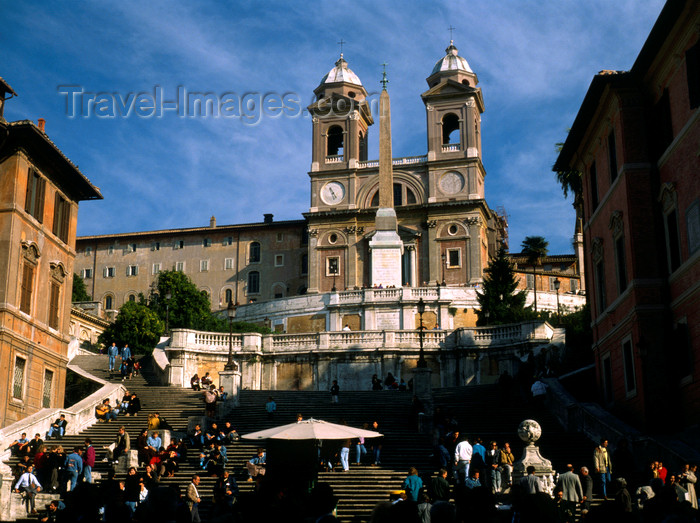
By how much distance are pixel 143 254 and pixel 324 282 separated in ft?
76.5

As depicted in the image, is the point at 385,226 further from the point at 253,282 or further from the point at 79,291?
the point at 79,291

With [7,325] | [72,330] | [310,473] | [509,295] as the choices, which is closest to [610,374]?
[310,473]

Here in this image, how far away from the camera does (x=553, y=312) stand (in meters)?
69.2

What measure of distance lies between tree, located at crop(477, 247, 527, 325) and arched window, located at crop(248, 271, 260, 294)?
118 feet

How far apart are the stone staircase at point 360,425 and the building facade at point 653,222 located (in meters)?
2.83

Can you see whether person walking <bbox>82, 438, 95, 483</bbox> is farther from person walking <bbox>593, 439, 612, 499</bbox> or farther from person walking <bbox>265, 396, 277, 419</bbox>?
person walking <bbox>593, 439, 612, 499</bbox>

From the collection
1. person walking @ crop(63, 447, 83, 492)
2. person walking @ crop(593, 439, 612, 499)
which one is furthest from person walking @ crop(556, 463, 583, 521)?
person walking @ crop(63, 447, 83, 492)

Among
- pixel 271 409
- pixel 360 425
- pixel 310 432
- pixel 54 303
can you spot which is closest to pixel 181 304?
pixel 54 303

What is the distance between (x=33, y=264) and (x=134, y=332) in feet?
76.3

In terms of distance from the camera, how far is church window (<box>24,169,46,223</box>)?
38.0 meters

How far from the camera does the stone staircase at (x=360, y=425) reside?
25.9 meters

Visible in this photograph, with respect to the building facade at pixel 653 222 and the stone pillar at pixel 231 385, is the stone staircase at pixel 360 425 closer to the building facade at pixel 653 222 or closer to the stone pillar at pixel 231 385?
the stone pillar at pixel 231 385

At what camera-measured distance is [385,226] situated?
7944 centimetres

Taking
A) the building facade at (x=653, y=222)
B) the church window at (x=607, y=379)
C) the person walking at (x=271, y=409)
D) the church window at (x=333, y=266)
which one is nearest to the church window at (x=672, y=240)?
the building facade at (x=653, y=222)
